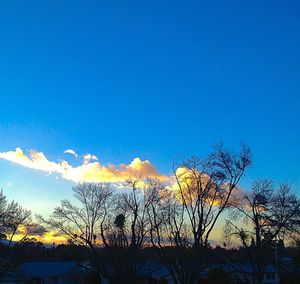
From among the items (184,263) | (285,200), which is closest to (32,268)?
(184,263)

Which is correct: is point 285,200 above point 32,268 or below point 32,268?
above

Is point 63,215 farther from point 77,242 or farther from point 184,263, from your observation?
point 184,263

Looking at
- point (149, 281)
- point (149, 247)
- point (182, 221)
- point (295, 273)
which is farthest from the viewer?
point (149, 281)

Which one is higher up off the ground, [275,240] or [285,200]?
[285,200]

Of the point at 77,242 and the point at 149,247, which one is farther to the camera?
the point at 149,247

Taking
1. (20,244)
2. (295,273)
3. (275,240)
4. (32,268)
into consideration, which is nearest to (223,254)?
(275,240)

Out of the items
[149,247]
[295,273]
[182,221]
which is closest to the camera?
[182,221]

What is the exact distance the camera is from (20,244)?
167 feet

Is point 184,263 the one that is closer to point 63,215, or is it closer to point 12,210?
point 63,215

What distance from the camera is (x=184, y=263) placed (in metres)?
45.3

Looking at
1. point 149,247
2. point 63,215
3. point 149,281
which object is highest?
point 63,215

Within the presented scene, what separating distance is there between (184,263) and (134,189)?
11.0 metres

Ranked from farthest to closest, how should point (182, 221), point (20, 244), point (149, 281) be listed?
point (149, 281) < point (20, 244) < point (182, 221)

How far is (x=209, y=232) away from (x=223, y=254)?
17262 millimetres
